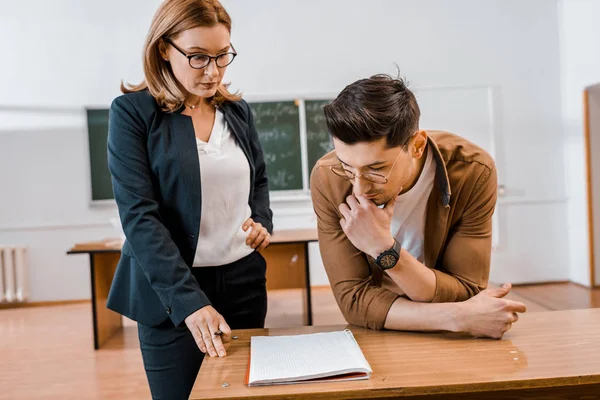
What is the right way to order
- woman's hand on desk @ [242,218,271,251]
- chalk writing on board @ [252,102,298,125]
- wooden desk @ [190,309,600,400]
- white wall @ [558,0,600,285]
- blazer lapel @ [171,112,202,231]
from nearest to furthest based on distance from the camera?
wooden desk @ [190,309,600,400], blazer lapel @ [171,112,202,231], woman's hand on desk @ [242,218,271,251], white wall @ [558,0,600,285], chalk writing on board @ [252,102,298,125]

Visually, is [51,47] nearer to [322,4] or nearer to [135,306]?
[322,4]

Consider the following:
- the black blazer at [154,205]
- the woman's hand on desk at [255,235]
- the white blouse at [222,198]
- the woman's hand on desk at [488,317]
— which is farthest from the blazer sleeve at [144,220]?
the woman's hand on desk at [488,317]

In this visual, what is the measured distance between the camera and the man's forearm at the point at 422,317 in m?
1.32

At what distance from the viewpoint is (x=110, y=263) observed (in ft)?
14.0

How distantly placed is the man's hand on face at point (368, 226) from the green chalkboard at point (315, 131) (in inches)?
164

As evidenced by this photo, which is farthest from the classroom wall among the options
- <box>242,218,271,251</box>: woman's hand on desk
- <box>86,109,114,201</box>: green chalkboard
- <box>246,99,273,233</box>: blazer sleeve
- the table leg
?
<box>242,218,271,251</box>: woman's hand on desk

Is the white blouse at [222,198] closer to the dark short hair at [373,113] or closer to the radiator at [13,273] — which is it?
the dark short hair at [373,113]

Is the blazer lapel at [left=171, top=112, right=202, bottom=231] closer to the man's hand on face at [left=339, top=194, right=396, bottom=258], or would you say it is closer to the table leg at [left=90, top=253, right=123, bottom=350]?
the man's hand on face at [left=339, top=194, right=396, bottom=258]

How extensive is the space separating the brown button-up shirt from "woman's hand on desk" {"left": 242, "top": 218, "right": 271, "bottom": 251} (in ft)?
0.60

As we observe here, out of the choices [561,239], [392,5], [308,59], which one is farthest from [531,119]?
[308,59]

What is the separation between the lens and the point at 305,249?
4191 mm

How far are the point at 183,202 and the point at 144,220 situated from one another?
0.42ft

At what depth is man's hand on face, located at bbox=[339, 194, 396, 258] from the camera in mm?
1341

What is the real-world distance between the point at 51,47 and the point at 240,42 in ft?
5.66
